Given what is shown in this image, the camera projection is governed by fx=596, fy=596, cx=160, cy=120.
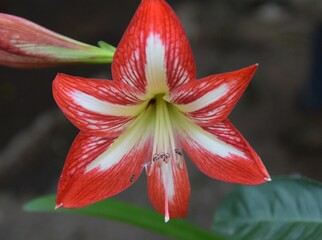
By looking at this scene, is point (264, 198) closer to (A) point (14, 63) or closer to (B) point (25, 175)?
(A) point (14, 63)

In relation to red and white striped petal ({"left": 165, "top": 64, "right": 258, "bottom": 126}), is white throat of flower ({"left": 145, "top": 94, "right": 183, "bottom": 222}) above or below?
below

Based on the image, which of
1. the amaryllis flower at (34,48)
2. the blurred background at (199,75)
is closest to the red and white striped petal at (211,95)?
the amaryllis flower at (34,48)

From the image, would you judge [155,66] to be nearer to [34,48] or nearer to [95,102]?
[95,102]

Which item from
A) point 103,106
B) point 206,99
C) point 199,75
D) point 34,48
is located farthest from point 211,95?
point 199,75

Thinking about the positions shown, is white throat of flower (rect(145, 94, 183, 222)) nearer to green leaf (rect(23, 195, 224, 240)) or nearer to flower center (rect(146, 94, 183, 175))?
flower center (rect(146, 94, 183, 175))

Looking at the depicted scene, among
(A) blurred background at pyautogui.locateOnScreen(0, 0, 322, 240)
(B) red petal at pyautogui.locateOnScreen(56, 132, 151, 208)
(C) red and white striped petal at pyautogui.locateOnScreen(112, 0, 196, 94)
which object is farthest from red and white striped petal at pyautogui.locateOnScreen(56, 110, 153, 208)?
(A) blurred background at pyautogui.locateOnScreen(0, 0, 322, 240)

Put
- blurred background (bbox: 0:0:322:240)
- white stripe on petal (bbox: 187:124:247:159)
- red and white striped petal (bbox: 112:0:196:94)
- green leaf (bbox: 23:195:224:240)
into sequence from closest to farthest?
red and white striped petal (bbox: 112:0:196:94) < white stripe on petal (bbox: 187:124:247:159) < green leaf (bbox: 23:195:224:240) < blurred background (bbox: 0:0:322:240)
